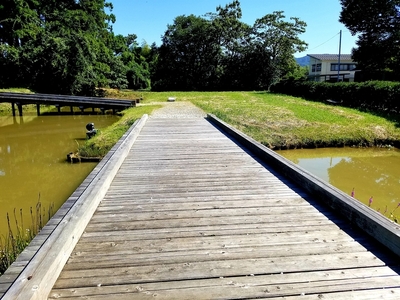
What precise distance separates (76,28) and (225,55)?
16828 millimetres

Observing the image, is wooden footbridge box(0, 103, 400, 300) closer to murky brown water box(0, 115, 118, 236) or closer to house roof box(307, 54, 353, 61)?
murky brown water box(0, 115, 118, 236)

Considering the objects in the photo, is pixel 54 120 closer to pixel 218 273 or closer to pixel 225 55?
pixel 218 273

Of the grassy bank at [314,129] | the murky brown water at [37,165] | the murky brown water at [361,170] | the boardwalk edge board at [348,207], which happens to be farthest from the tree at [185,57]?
the boardwalk edge board at [348,207]

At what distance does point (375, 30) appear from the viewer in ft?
82.4

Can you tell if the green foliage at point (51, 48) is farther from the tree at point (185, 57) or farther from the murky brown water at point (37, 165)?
the murky brown water at point (37, 165)

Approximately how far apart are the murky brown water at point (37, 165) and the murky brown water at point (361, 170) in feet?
18.2

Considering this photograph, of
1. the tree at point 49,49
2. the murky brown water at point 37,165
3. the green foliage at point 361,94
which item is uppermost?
the tree at point 49,49

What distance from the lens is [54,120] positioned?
17625 mm

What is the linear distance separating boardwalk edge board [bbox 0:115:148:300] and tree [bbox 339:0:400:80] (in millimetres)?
26262

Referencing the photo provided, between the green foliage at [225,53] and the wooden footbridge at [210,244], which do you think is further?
the green foliage at [225,53]

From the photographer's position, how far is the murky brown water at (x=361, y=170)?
637 centimetres

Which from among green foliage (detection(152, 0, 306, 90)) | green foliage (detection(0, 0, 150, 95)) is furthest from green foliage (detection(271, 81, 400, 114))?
green foliage (detection(0, 0, 150, 95))

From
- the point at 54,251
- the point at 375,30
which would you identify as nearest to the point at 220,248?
the point at 54,251

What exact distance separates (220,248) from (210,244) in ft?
0.36
